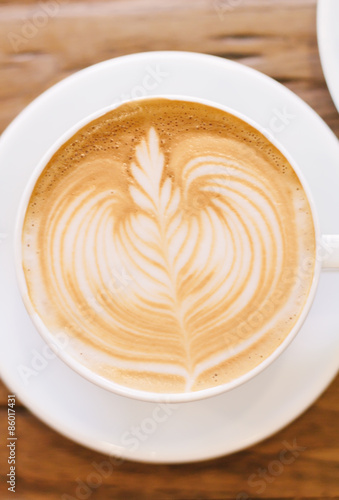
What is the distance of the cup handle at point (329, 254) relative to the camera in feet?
3.20

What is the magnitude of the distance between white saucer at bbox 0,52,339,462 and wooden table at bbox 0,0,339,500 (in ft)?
0.48

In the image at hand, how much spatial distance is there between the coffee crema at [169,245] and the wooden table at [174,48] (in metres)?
0.32

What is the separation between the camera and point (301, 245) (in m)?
1.04

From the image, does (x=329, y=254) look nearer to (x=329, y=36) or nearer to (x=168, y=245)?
(x=168, y=245)

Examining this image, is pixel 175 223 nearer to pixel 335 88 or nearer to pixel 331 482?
pixel 335 88

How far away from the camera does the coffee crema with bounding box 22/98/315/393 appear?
104 cm

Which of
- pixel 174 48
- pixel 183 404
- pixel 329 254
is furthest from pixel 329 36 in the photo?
pixel 183 404

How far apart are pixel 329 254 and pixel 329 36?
1.69 ft

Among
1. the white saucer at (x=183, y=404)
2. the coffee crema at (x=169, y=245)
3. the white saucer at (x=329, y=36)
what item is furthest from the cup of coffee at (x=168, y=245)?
the white saucer at (x=329, y=36)

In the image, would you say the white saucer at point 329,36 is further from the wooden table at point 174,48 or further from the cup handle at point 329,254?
the cup handle at point 329,254

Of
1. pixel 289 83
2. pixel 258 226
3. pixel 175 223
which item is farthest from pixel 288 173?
pixel 289 83

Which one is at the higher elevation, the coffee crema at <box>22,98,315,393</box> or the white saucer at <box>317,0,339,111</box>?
the white saucer at <box>317,0,339,111</box>

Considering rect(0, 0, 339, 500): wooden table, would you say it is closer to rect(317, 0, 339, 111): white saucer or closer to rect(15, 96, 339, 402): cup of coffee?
rect(317, 0, 339, 111): white saucer

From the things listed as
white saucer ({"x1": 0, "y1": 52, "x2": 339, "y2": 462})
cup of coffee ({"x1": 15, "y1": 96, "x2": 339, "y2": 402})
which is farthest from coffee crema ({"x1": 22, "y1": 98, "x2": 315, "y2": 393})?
white saucer ({"x1": 0, "y1": 52, "x2": 339, "y2": 462})
